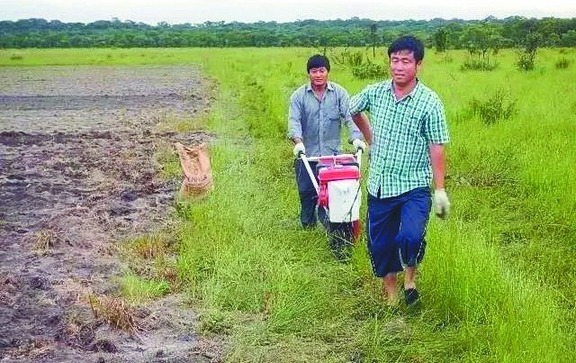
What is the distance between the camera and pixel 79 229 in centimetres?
686

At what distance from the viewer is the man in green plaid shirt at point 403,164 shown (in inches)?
170

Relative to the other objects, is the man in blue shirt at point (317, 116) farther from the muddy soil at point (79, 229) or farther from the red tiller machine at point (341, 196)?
the muddy soil at point (79, 229)

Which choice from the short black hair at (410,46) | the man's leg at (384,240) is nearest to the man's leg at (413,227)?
the man's leg at (384,240)

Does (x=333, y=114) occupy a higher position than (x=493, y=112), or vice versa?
(x=333, y=114)

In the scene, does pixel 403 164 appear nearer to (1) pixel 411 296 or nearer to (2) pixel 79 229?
(1) pixel 411 296

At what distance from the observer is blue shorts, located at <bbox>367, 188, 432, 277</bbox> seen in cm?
439

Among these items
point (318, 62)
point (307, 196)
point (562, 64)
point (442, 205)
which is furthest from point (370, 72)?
point (442, 205)

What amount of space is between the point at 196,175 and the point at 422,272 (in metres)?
3.57

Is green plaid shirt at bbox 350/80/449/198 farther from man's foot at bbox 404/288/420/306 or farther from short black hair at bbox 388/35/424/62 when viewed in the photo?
man's foot at bbox 404/288/420/306

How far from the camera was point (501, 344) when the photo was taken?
12.4ft

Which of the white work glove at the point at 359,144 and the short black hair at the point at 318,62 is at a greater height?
the short black hair at the point at 318,62

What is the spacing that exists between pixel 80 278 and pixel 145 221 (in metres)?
1.78

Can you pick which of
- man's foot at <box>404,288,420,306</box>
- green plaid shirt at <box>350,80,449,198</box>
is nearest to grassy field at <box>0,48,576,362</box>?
man's foot at <box>404,288,420,306</box>

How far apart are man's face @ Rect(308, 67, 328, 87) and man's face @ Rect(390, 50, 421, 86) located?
5.71 ft
